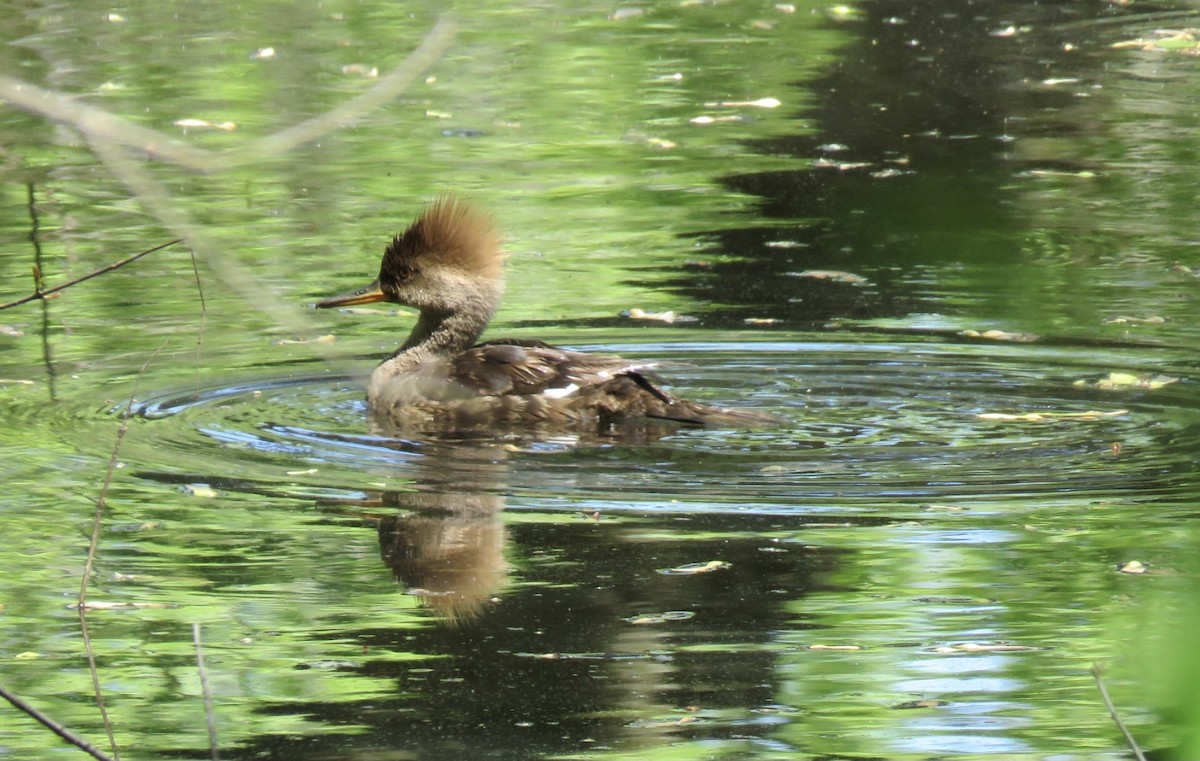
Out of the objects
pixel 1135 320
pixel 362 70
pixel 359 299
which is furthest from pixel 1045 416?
pixel 362 70

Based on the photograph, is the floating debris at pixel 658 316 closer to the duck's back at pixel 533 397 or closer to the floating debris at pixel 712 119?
the duck's back at pixel 533 397

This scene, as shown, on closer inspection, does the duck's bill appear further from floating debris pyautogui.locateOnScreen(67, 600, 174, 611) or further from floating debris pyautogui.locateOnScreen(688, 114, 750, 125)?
floating debris pyautogui.locateOnScreen(688, 114, 750, 125)

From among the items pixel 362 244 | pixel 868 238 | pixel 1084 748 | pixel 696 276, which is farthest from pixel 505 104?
pixel 868 238

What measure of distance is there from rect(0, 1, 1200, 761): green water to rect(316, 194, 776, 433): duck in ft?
0.60

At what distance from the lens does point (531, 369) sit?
8.21m

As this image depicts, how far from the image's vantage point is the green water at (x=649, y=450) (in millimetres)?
4707

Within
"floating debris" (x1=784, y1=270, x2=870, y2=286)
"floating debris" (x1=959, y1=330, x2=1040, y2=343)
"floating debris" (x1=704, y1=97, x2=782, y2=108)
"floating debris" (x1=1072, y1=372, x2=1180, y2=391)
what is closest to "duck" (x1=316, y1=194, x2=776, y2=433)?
"floating debris" (x1=1072, y1=372, x2=1180, y2=391)

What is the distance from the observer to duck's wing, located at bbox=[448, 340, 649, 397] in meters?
8.12

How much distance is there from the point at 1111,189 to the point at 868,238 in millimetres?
11051

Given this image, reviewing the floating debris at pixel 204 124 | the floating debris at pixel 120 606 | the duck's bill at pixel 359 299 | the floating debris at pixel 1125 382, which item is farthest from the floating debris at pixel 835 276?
the floating debris at pixel 204 124

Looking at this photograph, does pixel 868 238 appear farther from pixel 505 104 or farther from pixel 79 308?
pixel 505 104

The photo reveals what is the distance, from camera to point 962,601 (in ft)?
18.4

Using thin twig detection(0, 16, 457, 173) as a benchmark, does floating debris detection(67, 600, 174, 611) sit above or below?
below

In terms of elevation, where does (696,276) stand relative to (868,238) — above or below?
below
